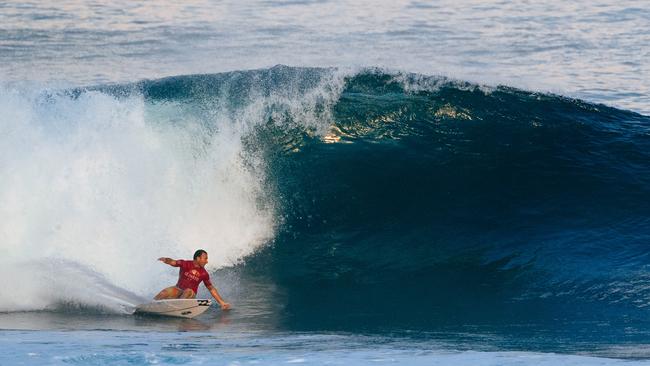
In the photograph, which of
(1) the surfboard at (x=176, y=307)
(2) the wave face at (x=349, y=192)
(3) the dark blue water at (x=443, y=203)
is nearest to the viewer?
(1) the surfboard at (x=176, y=307)

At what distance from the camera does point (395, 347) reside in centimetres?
900

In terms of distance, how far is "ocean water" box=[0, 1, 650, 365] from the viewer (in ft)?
32.2

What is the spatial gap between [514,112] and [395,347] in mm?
7789

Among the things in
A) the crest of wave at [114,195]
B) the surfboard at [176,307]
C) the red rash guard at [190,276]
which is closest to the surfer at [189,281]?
the red rash guard at [190,276]

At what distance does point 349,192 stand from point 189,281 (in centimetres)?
430

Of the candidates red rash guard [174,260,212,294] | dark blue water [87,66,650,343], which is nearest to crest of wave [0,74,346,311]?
dark blue water [87,66,650,343]

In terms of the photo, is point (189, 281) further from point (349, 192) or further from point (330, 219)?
point (349, 192)

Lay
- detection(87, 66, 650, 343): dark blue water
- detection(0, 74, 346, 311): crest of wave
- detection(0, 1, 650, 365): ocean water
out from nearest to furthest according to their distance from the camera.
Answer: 1. detection(0, 1, 650, 365): ocean water
2. detection(87, 66, 650, 343): dark blue water
3. detection(0, 74, 346, 311): crest of wave

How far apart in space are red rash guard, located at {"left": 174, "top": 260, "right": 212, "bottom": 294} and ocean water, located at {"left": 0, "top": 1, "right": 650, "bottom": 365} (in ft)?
1.27

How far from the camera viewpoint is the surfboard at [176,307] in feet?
34.7

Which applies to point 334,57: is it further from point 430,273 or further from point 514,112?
point 430,273

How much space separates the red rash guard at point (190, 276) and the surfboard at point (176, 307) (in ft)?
1.05

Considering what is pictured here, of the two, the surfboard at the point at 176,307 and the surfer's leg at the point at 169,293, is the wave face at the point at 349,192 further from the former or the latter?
the surfboard at the point at 176,307

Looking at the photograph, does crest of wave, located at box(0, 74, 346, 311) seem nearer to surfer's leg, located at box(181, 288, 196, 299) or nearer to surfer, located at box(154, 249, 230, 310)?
surfer, located at box(154, 249, 230, 310)
